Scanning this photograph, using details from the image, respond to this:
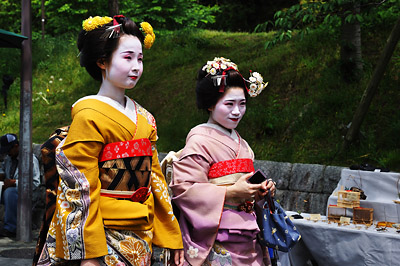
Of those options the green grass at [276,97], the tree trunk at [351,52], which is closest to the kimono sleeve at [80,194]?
the green grass at [276,97]

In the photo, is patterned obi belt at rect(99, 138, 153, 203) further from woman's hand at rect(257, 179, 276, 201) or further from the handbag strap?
the handbag strap

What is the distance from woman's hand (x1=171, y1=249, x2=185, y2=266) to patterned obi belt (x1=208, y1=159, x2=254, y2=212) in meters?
0.49

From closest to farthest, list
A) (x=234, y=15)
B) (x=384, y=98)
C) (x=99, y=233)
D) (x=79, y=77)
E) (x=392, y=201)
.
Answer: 1. (x=99, y=233)
2. (x=392, y=201)
3. (x=384, y=98)
4. (x=79, y=77)
5. (x=234, y=15)

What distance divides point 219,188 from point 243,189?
0.53 ft

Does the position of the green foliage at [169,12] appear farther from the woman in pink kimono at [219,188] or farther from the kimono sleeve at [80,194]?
the kimono sleeve at [80,194]

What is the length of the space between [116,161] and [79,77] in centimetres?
1145

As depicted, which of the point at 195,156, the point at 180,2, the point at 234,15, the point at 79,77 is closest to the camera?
the point at 195,156

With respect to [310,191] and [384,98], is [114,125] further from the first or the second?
[384,98]

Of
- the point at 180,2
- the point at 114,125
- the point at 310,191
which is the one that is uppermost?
the point at 180,2

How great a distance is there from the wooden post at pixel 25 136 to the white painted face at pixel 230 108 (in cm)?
465

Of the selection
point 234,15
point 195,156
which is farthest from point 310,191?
point 234,15

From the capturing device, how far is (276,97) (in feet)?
31.2

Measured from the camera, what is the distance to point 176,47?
1398 cm

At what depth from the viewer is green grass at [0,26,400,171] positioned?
8.08 metres
